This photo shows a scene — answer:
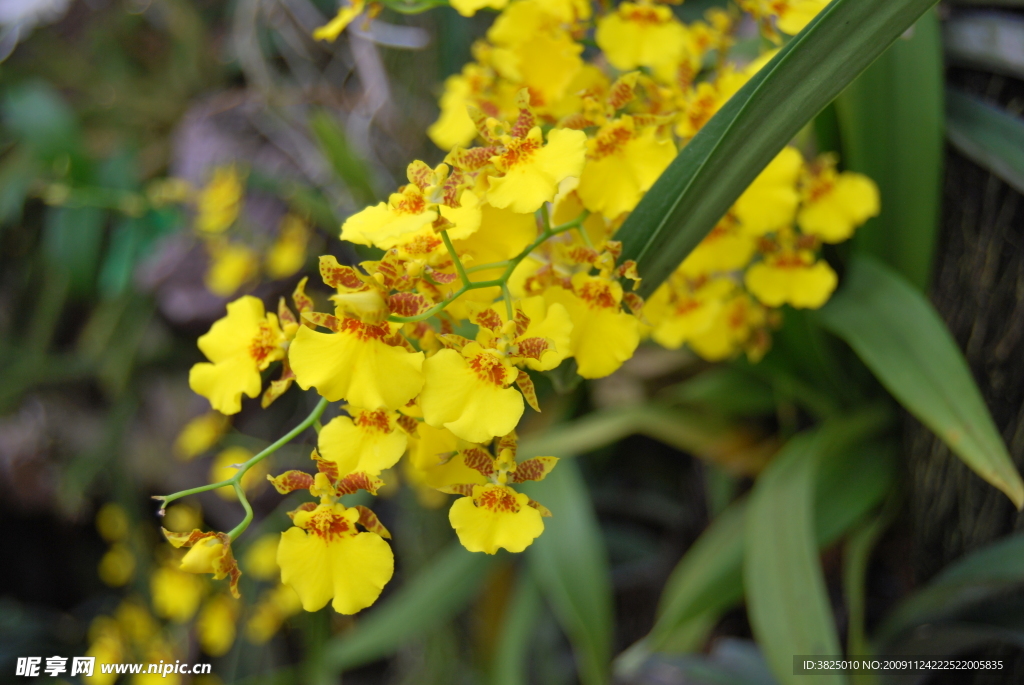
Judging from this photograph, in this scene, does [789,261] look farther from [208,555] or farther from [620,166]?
[208,555]

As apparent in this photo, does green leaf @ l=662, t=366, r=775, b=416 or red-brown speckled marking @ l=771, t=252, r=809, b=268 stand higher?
red-brown speckled marking @ l=771, t=252, r=809, b=268

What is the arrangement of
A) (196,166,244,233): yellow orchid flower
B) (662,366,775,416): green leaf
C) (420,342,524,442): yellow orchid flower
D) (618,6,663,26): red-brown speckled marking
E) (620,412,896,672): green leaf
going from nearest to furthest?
1. (420,342,524,442): yellow orchid flower
2. (618,6,663,26): red-brown speckled marking
3. (620,412,896,672): green leaf
4. (662,366,775,416): green leaf
5. (196,166,244,233): yellow orchid flower

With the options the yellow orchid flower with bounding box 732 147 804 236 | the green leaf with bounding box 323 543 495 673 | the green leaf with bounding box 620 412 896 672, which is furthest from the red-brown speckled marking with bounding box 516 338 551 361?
the green leaf with bounding box 323 543 495 673

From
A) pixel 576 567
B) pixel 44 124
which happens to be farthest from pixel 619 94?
pixel 44 124

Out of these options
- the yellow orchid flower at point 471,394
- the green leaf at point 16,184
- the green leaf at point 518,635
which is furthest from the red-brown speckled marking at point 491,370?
the green leaf at point 16,184

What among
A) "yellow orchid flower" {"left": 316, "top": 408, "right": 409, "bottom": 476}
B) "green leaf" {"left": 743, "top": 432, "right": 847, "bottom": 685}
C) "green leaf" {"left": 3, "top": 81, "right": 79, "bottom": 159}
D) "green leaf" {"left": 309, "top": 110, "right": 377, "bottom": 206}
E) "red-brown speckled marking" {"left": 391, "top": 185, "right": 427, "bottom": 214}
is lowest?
"green leaf" {"left": 3, "top": 81, "right": 79, "bottom": 159}

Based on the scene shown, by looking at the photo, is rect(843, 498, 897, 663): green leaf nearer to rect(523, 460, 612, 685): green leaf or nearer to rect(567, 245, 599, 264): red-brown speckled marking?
rect(523, 460, 612, 685): green leaf

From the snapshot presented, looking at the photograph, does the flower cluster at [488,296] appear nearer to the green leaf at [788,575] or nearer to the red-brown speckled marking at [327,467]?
the red-brown speckled marking at [327,467]

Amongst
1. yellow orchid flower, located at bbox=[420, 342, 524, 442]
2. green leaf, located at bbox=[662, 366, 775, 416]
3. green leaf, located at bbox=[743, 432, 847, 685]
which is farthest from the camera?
green leaf, located at bbox=[662, 366, 775, 416]
